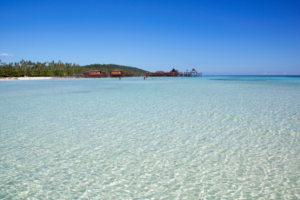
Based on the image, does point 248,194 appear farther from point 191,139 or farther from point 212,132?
point 212,132

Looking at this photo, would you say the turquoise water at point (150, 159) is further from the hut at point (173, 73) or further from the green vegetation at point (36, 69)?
the hut at point (173, 73)

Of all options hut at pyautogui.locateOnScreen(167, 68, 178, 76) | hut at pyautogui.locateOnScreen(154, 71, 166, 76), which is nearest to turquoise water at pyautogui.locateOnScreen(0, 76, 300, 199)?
hut at pyautogui.locateOnScreen(154, 71, 166, 76)

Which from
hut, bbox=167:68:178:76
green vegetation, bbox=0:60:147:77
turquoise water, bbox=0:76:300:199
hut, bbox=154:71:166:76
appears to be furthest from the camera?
hut, bbox=167:68:178:76

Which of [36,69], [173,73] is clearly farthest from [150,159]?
[173,73]

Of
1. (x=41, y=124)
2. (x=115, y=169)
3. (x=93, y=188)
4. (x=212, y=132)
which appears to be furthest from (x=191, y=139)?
(x=41, y=124)

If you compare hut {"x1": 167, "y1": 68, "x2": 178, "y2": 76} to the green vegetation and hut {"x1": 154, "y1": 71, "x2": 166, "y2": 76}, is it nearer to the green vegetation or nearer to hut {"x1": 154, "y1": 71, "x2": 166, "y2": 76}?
hut {"x1": 154, "y1": 71, "x2": 166, "y2": 76}

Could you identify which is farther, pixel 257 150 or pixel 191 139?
pixel 191 139

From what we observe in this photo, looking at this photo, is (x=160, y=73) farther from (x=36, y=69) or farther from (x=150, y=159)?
(x=150, y=159)

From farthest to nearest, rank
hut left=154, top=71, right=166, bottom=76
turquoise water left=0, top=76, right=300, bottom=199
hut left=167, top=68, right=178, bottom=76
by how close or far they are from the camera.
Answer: hut left=167, top=68, right=178, bottom=76, hut left=154, top=71, right=166, bottom=76, turquoise water left=0, top=76, right=300, bottom=199

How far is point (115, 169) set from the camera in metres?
4.04

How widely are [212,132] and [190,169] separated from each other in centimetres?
272

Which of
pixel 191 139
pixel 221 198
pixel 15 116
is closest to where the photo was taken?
pixel 221 198

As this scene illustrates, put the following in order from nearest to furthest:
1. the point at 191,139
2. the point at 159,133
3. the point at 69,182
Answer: the point at 69,182
the point at 191,139
the point at 159,133

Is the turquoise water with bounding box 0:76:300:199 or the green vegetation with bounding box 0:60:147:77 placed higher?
the green vegetation with bounding box 0:60:147:77
